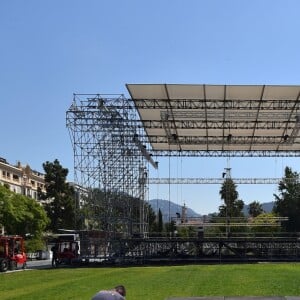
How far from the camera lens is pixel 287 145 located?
51.8m

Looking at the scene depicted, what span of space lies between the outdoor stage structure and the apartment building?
58032mm

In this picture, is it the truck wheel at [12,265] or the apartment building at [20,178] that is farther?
the apartment building at [20,178]

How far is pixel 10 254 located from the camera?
41656 millimetres

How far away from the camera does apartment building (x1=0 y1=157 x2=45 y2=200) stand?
106062 mm

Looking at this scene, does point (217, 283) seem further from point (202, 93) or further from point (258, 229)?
point (258, 229)

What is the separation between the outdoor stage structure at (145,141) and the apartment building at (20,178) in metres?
58.0

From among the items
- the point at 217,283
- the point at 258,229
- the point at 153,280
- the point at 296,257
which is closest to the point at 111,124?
the point at 296,257

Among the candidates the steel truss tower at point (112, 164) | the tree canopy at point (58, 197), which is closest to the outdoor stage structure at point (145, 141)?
the steel truss tower at point (112, 164)

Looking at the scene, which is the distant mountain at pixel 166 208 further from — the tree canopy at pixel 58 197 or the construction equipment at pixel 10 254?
the construction equipment at pixel 10 254

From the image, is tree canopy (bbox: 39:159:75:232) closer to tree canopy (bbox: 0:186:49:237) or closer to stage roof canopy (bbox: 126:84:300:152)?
tree canopy (bbox: 0:186:49:237)

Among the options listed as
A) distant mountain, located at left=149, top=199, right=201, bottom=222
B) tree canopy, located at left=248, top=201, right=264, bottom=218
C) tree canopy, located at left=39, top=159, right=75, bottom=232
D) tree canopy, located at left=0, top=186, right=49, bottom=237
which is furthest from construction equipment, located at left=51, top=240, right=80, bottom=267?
tree canopy, located at left=248, top=201, right=264, bottom=218

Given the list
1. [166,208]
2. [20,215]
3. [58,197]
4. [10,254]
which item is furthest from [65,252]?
[166,208]

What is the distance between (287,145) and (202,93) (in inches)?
652

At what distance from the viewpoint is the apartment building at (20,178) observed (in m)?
106
